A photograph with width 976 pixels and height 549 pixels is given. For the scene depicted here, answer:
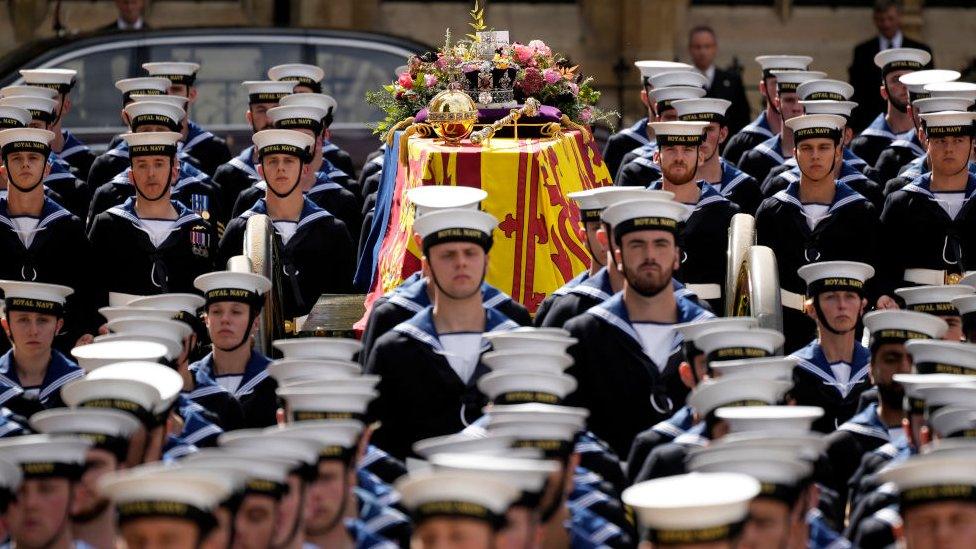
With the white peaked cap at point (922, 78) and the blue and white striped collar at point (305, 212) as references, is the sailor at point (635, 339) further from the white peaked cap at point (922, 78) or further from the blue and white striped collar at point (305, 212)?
the white peaked cap at point (922, 78)

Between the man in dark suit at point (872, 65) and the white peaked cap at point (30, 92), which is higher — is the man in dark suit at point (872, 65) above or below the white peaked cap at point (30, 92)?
above

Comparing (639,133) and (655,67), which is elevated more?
(655,67)

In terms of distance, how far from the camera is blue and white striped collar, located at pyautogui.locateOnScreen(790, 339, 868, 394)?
11.1 meters

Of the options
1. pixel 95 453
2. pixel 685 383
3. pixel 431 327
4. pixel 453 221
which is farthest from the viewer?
pixel 431 327

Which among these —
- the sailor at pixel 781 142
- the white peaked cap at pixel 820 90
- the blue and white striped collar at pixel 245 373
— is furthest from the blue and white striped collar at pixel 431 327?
the white peaked cap at pixel 820 90

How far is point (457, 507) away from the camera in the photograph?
7.66 m

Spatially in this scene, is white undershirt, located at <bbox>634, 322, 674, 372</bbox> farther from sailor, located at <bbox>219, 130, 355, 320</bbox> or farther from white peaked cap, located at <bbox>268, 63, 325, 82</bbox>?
white peaked cap, located at <bbox>268, 63, 325, 82</bbox>

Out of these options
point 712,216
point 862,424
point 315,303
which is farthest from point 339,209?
point 862,424

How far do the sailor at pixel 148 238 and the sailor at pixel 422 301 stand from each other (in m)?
2.16

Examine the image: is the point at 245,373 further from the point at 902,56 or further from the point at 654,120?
the point at 902,56

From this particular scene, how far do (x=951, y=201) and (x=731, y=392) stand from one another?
4765 millimetres

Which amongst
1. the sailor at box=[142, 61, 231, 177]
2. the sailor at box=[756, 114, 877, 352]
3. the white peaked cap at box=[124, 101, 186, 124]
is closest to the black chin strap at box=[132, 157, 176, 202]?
the white peaked cap at box=[124, 101, 186, 124]

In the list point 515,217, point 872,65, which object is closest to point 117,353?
point 515,217

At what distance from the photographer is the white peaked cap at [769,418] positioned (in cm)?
876
